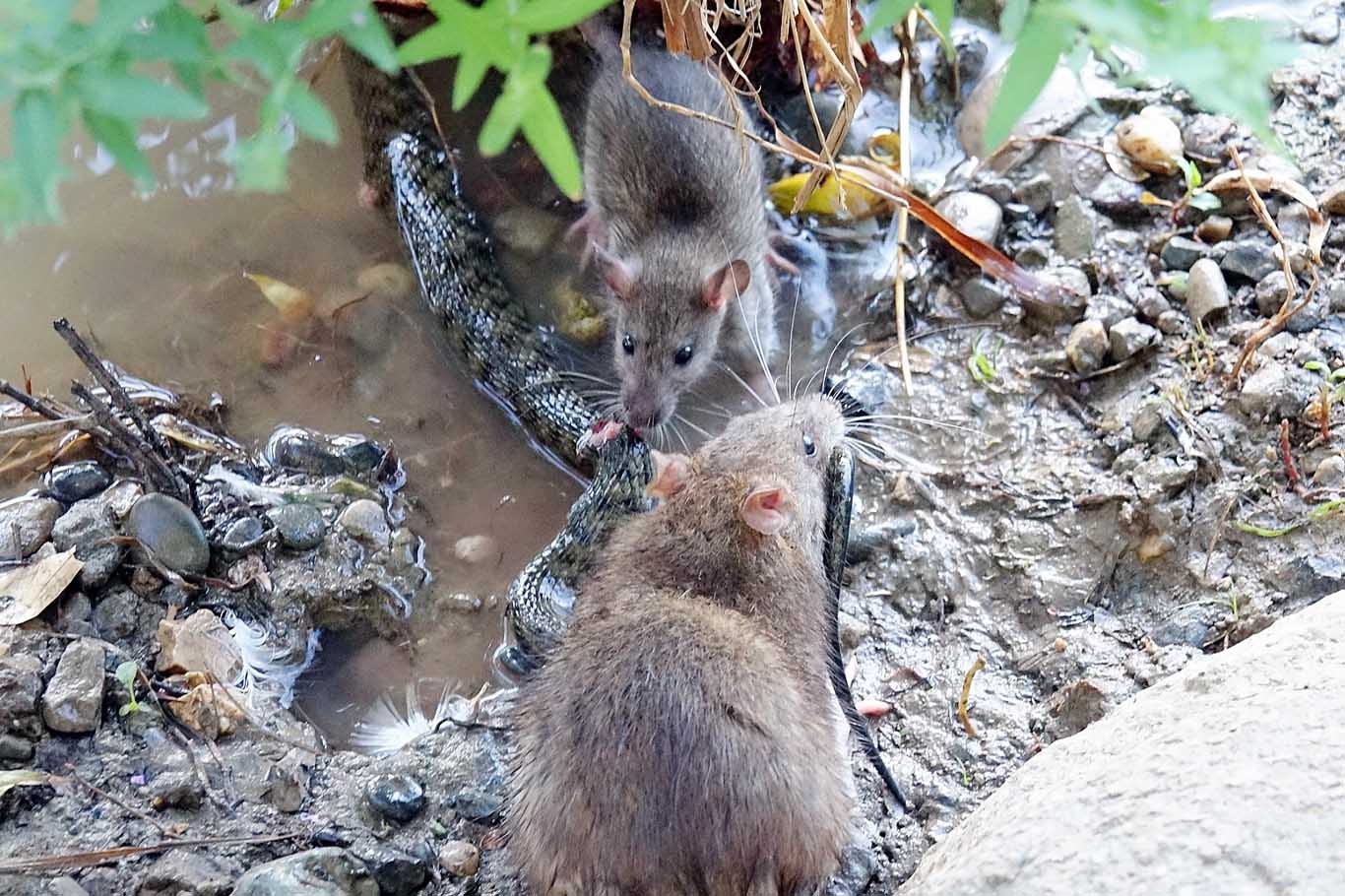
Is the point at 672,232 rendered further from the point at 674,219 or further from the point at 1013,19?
the point at 1013,19

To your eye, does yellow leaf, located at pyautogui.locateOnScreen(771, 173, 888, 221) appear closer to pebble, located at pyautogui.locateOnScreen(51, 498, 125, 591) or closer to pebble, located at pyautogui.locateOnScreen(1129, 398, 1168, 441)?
pebble, located at pyautogui.locateOnScreen(1129, 398, 1168, 441)

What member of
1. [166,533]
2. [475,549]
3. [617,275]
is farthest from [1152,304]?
[166,533]

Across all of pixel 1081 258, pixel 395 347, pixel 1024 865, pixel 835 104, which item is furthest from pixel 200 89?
pixel 835 104

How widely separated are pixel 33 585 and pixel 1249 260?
423cm

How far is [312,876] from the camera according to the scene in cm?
280

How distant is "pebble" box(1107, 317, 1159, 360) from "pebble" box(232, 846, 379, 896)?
2.99m

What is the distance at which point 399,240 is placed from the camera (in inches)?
195

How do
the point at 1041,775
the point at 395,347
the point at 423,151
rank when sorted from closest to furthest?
the point at 1041,775, the point at 395,347, the point at 423,151

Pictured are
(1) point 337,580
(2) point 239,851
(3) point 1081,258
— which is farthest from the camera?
(3) point 1081,258

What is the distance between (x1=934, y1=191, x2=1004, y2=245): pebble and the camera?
4.44 m

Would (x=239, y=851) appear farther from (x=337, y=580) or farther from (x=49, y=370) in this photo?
(x=49, y=370)

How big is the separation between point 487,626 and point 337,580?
1.76 feet

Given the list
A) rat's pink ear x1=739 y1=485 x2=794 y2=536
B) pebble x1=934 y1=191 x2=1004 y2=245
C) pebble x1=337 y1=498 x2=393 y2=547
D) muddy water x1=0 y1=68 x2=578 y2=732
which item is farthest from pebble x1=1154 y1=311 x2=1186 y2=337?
pebble x1=337 y1=498 x2=393 y2=547

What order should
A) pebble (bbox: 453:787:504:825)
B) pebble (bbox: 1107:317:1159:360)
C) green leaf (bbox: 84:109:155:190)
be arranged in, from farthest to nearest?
pebble (bbox: 1107:317:1159:360)
pebble (bbox: 453:787:504:825)
green leaf (bbox: 84:109:155:190)
